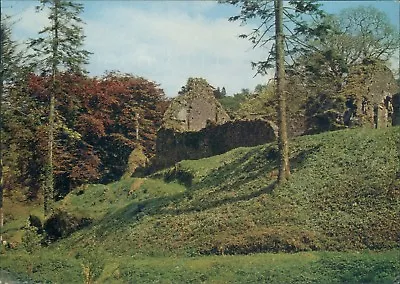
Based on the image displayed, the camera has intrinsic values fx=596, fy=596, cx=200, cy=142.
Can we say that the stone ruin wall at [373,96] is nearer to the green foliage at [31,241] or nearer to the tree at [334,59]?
the tree at [334,59]

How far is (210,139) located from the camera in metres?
33.4

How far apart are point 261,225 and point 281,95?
509 cm

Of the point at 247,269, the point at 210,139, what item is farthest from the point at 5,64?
the point at 247,269

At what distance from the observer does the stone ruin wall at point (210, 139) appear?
29984 millimetres

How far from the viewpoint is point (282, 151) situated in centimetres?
2094

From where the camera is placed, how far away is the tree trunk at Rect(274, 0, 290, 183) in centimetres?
2084

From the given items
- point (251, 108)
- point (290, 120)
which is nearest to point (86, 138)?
point (251, 108)

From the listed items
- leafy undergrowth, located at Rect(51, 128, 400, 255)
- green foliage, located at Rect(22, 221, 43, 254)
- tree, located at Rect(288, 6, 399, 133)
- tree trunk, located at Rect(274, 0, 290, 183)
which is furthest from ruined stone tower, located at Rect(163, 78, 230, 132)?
tree trunk, located at Rect(274, 0, 290, 183)

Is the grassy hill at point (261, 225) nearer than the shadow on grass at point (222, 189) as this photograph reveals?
Yes

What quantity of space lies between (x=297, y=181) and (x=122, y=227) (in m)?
7.32

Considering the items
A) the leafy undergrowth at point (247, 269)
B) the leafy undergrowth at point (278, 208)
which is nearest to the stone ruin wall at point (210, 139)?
the leafy undergrowth at point (278, 208)

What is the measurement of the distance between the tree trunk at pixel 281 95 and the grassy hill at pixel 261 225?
1.98 feet

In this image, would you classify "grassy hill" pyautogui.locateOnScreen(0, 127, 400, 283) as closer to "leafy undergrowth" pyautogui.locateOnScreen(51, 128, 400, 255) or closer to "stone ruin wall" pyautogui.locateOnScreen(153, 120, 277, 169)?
"leafy undergrowth" pyautogui.locateOnScreen(51, 128, 400, 255)

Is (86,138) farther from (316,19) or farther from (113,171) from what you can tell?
(316,19)
